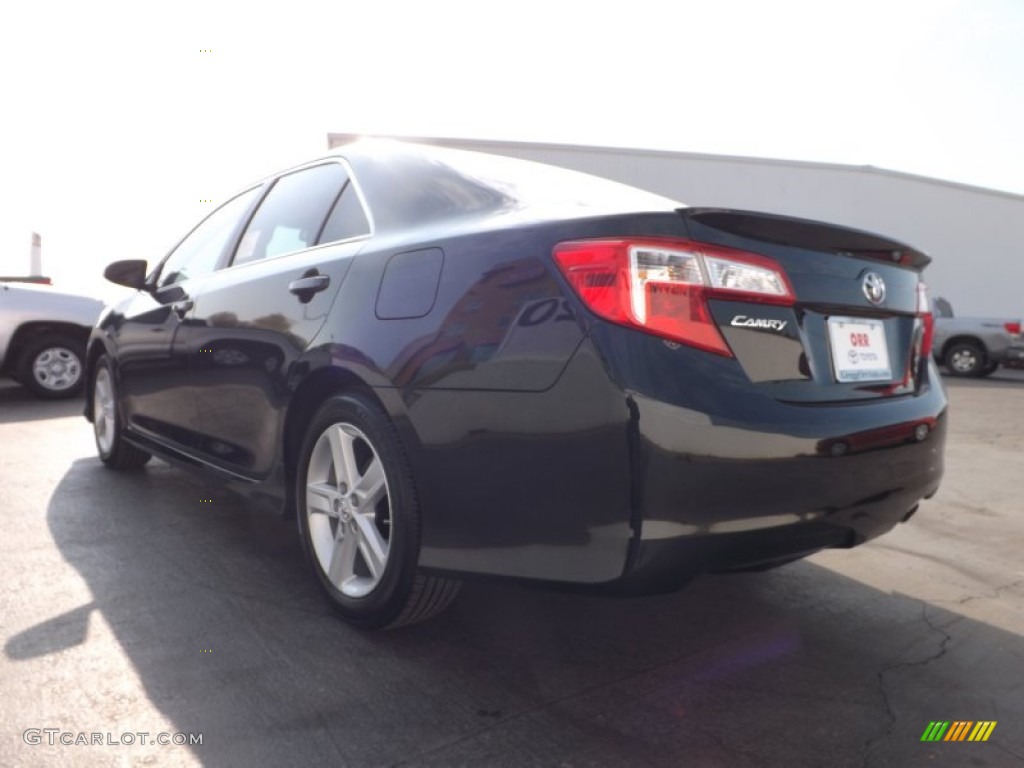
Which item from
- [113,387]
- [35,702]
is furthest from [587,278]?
[113,387]

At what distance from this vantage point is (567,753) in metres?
1.92

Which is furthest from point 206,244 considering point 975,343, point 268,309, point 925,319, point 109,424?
point 975,343

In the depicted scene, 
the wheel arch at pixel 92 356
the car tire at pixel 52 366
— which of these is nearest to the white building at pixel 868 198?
the car tire at pixel 52 366

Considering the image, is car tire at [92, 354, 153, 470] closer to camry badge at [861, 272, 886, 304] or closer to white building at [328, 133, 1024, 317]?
camry badge at [861, 272, 886, 304]

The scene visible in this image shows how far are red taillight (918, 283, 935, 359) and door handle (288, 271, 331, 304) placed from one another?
74.0 inches

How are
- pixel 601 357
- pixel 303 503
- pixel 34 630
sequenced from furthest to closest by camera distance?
pixel 303 503
pixel 34 630
pixel 601 357

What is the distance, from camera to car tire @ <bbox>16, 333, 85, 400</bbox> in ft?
27.7

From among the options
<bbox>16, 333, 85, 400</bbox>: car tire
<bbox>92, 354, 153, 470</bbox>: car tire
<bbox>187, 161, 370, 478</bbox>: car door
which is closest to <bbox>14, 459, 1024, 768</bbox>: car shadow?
<bbox>187, 161, 370, 478</bbox>: car door

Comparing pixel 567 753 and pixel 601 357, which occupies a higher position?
pixel 601 357

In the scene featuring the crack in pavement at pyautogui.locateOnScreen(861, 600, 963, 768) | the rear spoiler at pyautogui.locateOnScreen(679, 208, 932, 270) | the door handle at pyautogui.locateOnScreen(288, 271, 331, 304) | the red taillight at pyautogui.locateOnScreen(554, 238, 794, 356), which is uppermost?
the rear spoiler at pyautogui.locateOnScreen(679, 208, 932, 270)

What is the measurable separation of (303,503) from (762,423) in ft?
5.15

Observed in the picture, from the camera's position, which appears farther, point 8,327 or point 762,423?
point 8,327

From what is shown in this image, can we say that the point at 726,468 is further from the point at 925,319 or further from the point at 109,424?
the point at 109,424

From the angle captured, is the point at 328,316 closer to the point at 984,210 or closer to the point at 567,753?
the point at 567,753
